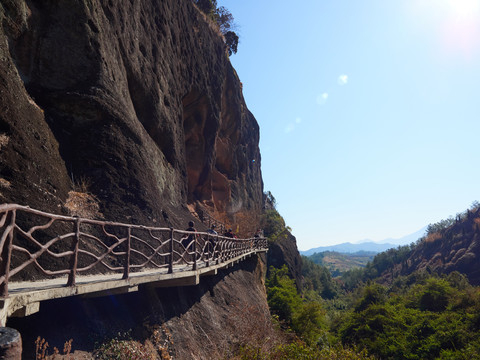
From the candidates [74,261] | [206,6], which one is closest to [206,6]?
[206,6]

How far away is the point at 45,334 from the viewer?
471cm

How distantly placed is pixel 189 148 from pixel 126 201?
1413 cm

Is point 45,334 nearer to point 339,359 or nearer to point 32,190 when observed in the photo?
point 32,190

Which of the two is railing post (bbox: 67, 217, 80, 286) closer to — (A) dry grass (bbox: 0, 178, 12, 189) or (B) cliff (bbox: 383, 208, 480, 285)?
(A) dry grass (bbox: 0, 178, 12, 189)

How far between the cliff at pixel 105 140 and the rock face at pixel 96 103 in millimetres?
35

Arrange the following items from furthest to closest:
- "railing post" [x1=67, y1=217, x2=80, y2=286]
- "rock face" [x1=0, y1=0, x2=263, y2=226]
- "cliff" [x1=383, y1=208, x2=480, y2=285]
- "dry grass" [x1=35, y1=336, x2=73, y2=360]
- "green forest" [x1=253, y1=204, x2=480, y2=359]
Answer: "cliff" [x1=383, y1=208, x2=480, y2=285] → "green forest" [x1=253, y1=204, x2=480, y2=359] → "rock face" [x1=0, y1=0, x2=263, y2=226] → "railing post" [x1=67, y1=217, x2=80, y2=286] → "dry grass" [x1=35, y1=336, x2=73, y2=360]

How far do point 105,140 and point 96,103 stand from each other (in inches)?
48.1

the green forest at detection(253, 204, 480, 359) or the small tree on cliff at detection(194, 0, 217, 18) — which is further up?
the small tree on cliff at detection(194, 0, 217, 18)

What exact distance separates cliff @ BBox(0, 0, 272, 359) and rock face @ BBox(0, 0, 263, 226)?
35mm

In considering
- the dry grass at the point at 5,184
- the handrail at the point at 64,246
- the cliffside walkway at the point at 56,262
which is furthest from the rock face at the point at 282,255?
the dry grass at the point at 5,184

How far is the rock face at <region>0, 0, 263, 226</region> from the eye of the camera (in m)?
7.41

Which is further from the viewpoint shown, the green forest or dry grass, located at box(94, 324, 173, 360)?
the green forest

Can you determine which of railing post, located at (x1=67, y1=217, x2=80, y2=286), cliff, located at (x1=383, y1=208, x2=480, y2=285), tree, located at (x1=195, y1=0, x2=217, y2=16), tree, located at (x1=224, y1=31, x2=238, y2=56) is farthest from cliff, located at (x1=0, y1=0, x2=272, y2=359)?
cliff, located at (x1=383, y1=208, x2=480, y2=285)

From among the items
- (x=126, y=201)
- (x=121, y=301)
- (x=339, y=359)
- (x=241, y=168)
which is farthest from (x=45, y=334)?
(x=241, y=168)
